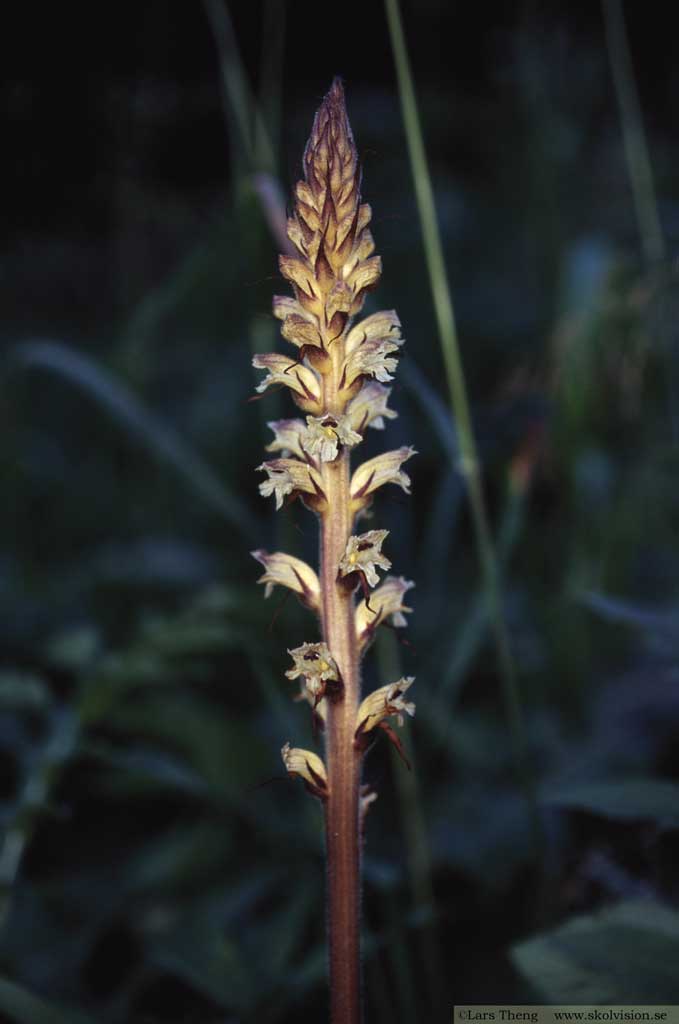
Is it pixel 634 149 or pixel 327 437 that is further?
pixel 634 149

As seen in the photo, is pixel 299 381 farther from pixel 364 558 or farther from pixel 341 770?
pixel 341 770

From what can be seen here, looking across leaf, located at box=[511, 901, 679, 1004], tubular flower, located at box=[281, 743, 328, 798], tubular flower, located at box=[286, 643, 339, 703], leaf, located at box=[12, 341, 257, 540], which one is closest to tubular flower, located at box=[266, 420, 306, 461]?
tubular flower, located at box=[286, 643, 339, 703]

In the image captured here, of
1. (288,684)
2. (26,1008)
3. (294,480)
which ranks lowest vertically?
Result: (26,1008)

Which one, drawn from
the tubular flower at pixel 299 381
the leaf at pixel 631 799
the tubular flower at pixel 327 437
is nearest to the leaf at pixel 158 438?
the leaf at pixel 631 799

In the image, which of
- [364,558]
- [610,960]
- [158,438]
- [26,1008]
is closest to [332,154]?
[364,558]

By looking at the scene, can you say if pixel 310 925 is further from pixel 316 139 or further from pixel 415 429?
pixel 415 429

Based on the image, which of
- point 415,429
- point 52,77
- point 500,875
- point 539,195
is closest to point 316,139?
point 500,875
